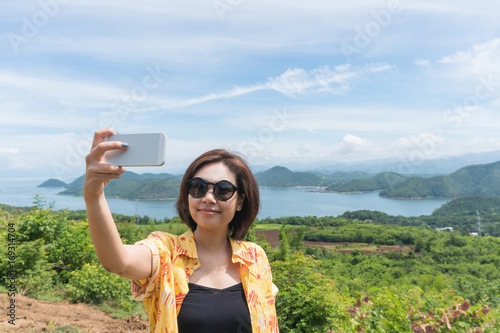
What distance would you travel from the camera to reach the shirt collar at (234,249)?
1.32 metres

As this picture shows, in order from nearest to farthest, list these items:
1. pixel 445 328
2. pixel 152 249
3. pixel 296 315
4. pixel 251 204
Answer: pixel 152 249 < pixel 251 204 < pixel 445 328 < pixel 296 315

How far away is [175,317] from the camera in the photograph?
1.18m

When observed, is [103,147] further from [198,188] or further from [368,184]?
[368,184]

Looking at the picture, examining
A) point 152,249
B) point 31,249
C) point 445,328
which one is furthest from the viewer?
point 31,249

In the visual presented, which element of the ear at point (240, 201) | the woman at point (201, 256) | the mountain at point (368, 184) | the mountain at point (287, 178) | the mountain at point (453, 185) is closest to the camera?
the woman at point (201, 256)

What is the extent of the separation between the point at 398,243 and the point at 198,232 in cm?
4268

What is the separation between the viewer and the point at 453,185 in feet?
268

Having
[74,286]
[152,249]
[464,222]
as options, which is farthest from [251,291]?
[464,222]

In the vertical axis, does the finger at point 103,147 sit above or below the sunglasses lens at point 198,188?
above

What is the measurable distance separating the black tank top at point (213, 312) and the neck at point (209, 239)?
0.61ft

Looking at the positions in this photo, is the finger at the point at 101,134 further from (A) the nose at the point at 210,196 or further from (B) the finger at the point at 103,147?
(A) the nose at the point at 210,196

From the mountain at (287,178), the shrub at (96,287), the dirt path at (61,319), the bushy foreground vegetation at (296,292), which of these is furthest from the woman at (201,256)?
the mountain at (287,178)

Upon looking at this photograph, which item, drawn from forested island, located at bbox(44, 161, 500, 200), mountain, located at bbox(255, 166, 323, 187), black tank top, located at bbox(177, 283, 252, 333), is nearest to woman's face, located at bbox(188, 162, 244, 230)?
black tank top, located at bbox(177, 283, 252, 333)

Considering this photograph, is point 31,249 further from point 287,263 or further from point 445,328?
point 445,328
